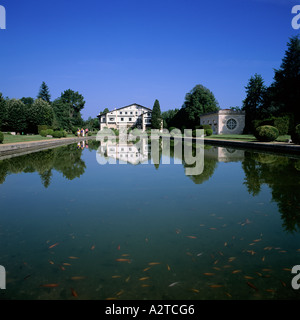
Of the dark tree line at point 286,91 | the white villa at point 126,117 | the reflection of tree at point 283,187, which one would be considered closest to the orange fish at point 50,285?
the reflection of tree at point 283,187

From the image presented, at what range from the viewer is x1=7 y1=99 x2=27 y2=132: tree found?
128ft

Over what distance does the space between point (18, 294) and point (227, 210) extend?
10.6 feet

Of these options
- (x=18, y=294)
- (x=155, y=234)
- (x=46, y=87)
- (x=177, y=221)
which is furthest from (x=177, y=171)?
(x=46, y=87)

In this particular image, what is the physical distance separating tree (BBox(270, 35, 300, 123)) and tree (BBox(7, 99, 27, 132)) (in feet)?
131

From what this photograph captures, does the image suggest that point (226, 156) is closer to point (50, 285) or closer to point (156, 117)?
point (50, 285)

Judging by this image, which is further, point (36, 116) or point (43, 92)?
point (43, 92)

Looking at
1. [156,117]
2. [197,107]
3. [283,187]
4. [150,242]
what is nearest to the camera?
[150,242]

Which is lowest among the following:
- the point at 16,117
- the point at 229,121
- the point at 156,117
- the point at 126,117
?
the point at 229,121

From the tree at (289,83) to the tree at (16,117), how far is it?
131 feet

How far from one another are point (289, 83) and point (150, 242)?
36245 millimetres

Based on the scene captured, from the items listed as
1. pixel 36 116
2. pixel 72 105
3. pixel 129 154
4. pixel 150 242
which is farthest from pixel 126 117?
pixel 150 242

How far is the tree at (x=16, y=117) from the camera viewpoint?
38.9 m

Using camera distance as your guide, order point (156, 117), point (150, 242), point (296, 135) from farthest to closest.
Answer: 1. point (156, 117)
2. point (296, 135)
3. point (150, 242)

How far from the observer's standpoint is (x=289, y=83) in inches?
1238
